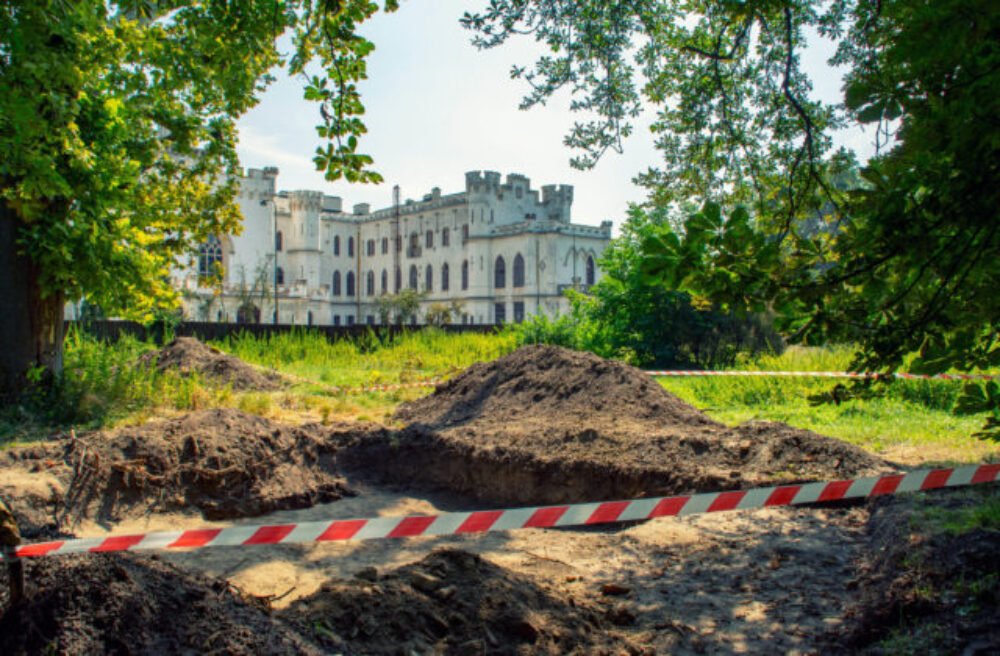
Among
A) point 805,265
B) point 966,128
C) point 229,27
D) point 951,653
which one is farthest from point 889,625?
point 229,27

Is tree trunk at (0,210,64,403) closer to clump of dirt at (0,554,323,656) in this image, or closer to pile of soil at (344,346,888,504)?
pile of soil at (344,346,888,504)

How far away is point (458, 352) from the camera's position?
851 inches

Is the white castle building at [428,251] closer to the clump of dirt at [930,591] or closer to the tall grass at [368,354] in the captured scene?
the tall grass at [368,354]

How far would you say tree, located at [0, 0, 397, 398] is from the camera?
540cm

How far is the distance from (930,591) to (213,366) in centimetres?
1440

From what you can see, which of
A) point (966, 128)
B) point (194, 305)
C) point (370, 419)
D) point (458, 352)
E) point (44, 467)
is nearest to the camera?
point (966, 128)

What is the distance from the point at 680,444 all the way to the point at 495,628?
4703 millimetres

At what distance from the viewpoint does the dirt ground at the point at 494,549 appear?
349cm

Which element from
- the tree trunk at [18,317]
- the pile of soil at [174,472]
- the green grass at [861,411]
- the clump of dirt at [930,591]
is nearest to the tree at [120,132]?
the tree trunk at [18,317]

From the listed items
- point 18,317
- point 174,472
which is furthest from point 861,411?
point 18,317

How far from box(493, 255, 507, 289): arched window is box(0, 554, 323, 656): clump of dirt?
63797 millimetres

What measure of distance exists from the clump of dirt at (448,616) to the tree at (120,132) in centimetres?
355

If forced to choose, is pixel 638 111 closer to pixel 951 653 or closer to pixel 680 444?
pixel 680 444

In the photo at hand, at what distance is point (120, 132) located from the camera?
940 centimetres
